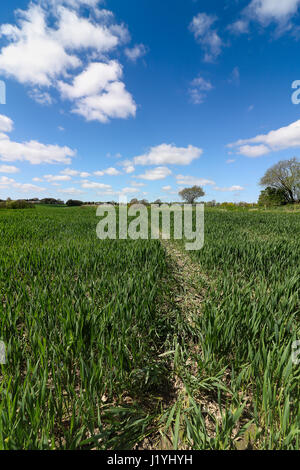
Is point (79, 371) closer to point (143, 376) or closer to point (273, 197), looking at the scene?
point (143, 376)

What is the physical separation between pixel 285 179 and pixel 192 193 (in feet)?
122

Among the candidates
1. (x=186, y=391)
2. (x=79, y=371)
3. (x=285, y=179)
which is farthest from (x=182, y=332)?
(x=285, y=179)

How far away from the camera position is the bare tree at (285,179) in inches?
1598

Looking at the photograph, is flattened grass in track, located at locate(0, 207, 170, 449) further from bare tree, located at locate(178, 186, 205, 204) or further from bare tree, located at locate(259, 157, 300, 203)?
bare tree, located at locate(178, 186, 205, 204)

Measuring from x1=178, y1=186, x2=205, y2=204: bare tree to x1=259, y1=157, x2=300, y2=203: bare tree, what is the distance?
32.4 m

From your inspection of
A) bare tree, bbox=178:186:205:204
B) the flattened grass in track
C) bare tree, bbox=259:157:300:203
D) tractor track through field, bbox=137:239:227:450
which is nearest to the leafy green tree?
bare tree, bbox=259:157:300:203

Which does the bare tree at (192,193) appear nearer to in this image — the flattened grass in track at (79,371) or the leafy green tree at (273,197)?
the leafy green tree at (273,197)

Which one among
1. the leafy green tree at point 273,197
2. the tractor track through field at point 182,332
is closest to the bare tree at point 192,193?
the leafy green tree at point 273,197

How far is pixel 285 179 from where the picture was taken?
4191 cm

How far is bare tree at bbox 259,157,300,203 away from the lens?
133 feet

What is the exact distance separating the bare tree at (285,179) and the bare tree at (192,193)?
106 ft
